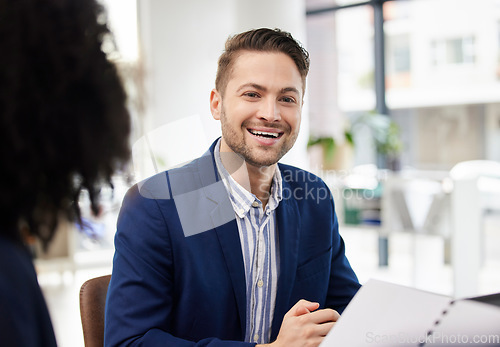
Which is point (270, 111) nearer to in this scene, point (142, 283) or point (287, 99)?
point (287, 99)

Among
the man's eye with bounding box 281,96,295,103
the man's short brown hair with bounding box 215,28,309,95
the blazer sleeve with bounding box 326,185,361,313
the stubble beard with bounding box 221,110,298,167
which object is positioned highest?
the man's short brown hair with bounding box 215,28,309,95

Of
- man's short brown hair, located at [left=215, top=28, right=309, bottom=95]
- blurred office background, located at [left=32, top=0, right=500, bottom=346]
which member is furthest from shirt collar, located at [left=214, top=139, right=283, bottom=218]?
blurred office background, located at [left=32, top=0, right=500, bottom=346]

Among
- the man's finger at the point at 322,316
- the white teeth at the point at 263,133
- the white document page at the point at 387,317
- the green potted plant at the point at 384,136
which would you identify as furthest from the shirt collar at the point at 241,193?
the green potted plant at the point at 384,136

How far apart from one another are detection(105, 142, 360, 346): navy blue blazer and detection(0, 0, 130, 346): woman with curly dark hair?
0.56m

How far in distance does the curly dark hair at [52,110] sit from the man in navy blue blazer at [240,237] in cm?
57

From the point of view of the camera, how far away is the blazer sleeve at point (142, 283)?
1.01m

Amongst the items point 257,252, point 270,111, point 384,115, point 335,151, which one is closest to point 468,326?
point 257,252

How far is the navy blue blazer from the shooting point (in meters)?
1.03

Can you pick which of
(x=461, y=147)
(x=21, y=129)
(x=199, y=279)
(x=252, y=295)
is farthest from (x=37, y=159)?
(x=461, y=147)

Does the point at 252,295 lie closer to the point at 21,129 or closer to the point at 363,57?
the point at 21,129

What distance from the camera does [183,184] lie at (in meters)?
1.20

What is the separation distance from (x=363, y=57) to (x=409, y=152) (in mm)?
931

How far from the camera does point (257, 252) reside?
4.00 ft

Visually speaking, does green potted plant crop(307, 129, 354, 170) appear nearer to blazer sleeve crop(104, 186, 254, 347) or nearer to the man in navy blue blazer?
the man in navy blue blazer
